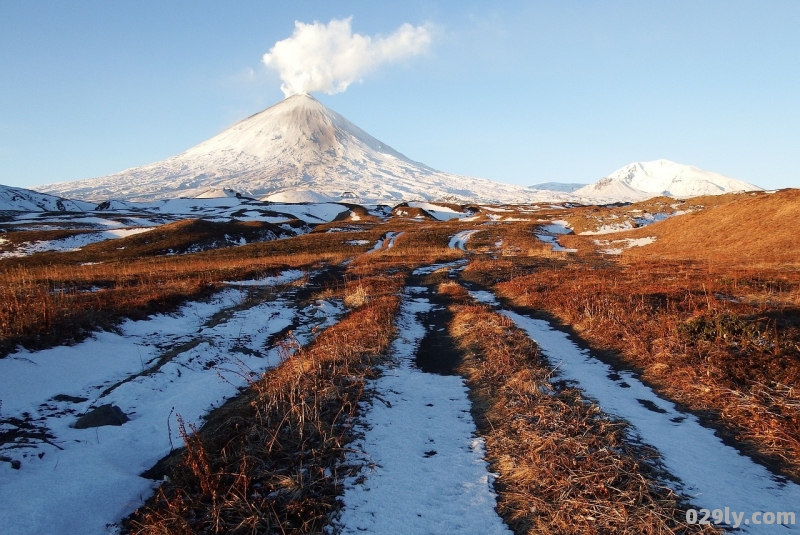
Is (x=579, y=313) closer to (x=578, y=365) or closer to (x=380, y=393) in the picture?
(x=578, y=365)

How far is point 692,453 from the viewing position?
617cm

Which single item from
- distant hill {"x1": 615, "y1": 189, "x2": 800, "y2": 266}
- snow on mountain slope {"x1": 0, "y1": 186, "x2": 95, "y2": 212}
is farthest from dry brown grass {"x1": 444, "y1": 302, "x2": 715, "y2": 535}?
snow on mountain slope {"x1": 0, "y1": 186, "x2": 95, "y2": 212}

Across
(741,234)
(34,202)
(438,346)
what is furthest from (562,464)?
(34,202)

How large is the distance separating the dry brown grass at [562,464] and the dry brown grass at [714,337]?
223 centimetres

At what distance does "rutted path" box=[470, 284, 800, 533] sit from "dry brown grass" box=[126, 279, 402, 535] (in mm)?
4646

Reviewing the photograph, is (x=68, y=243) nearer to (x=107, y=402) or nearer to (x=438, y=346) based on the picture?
(x=107, y=402)

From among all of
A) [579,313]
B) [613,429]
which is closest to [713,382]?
[613,429]

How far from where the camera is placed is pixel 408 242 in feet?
176

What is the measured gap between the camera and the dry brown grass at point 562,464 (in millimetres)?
4641

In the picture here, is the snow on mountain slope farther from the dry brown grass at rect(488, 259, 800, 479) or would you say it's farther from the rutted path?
the rutted path

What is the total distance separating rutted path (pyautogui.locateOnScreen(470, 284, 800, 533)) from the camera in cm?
498

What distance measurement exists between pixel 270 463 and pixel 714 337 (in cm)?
1111

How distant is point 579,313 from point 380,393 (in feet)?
32.3

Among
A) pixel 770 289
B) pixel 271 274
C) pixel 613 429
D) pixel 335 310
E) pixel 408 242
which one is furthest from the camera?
pixel 408 242
